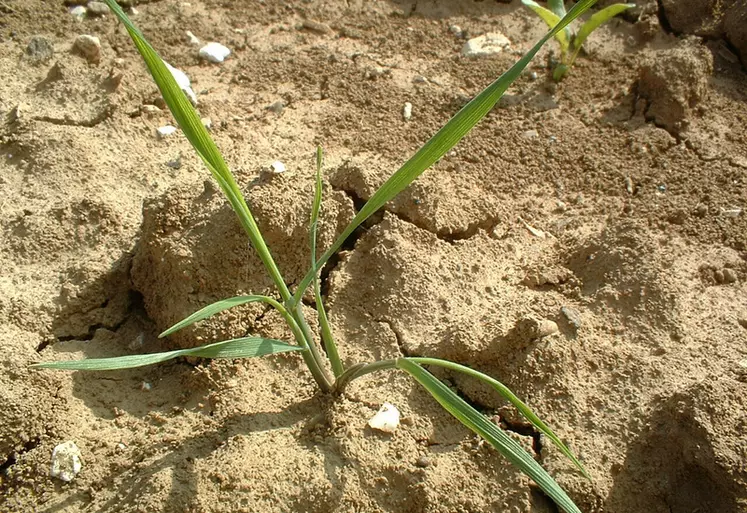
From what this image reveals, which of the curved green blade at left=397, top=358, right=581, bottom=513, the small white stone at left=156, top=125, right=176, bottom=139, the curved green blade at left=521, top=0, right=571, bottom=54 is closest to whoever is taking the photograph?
the curved green blade at left=397, top=358, right=581, bottom=513

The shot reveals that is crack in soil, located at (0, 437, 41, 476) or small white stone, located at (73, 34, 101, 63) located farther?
small white stone, located at (73, 34, 101, 63)

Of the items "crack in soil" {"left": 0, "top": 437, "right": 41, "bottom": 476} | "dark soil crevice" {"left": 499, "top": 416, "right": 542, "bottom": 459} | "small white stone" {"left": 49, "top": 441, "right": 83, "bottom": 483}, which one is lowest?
"crack in soil" {"left": 0, "top": 437, "right": 41, "bottom": 476}

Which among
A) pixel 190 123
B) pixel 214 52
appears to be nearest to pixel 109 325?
pixel 190 123

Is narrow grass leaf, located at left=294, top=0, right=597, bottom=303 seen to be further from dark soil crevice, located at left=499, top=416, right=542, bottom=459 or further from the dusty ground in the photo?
dark soil crevice, located at left=499, top=416, right=542, bottom=459

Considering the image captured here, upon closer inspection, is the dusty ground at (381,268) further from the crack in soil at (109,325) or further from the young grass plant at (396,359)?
the young grass plant at (396,359)

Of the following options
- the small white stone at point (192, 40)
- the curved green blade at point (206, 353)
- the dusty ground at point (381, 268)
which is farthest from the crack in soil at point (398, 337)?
the small white stone at point (192, 40)

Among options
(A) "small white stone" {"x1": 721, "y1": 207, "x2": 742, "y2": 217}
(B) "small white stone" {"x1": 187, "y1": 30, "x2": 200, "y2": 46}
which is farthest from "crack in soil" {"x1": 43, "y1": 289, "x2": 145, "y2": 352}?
(A) "small white stone" {"x1": 721, "y1": 207, "x2": 742, "y2": 217}

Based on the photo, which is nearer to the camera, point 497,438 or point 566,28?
point 497,438

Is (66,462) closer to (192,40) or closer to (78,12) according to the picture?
(192,40)

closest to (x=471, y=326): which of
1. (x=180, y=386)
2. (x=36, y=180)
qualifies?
(x=180, y=386)
